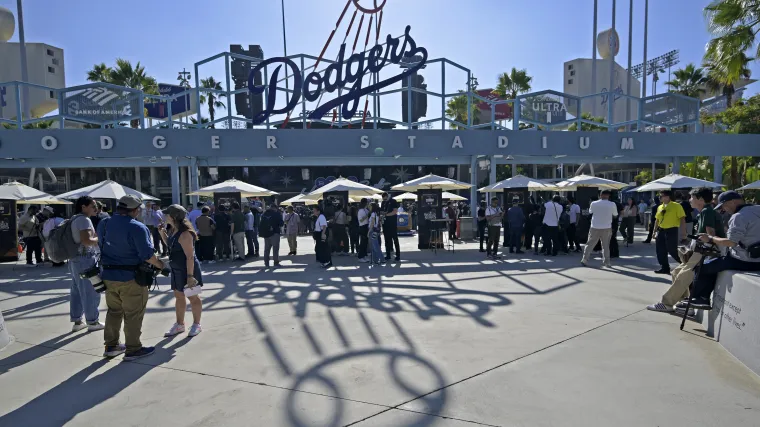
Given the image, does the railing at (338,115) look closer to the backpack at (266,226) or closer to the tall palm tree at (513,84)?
the backpack at (266,226)

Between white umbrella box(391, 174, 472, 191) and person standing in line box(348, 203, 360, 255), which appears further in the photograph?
white umbrella box(391, 174, 472, 191)

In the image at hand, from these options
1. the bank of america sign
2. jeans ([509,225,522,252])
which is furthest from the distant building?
the bank of america sign

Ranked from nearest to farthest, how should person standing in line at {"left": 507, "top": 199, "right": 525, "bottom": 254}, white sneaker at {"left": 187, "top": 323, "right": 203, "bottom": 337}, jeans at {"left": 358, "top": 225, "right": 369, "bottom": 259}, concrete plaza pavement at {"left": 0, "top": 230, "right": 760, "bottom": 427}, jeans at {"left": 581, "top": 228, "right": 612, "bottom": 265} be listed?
concrete plaza pavement at {"left": 0, "top": 230, "right": 760, "bottom": 427} → white sneaker at {"left": 187, "top": 323, "right": 203, "bottom": 337} → jeans at {"left": 581, "top": 228, "right": 612, "bottom": 265} → jeans at {"left": 358, "top": 225, "right": 369, "bottom": 259} → person standing in line at {"left": 507, "top": 199, "right": 525, "bottom": 254}

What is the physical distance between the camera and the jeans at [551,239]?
11953 mm

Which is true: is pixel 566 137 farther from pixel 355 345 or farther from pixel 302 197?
pixel 355 345

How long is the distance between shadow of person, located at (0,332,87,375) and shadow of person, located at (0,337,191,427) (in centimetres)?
83

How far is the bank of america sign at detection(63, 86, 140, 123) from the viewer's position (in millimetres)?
15500

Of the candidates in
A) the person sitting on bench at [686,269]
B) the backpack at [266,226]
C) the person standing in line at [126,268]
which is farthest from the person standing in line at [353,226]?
the person standing in line at [126,268]

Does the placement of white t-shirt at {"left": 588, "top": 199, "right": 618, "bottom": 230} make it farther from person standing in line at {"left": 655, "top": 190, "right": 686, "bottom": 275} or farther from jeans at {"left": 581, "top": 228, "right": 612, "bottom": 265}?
person standing in line at {"left": 655, "top": 190, "right": 686, "bottom": 275}

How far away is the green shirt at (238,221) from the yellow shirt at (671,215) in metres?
10.3

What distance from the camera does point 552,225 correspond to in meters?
11.8

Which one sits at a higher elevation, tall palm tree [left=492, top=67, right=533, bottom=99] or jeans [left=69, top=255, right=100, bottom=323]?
tall palm tree [left=492, top=67, right=533, bottom=99]

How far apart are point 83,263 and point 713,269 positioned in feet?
24.5

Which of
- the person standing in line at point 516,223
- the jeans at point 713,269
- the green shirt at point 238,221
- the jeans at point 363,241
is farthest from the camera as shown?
the person standing in line at point 516,223
